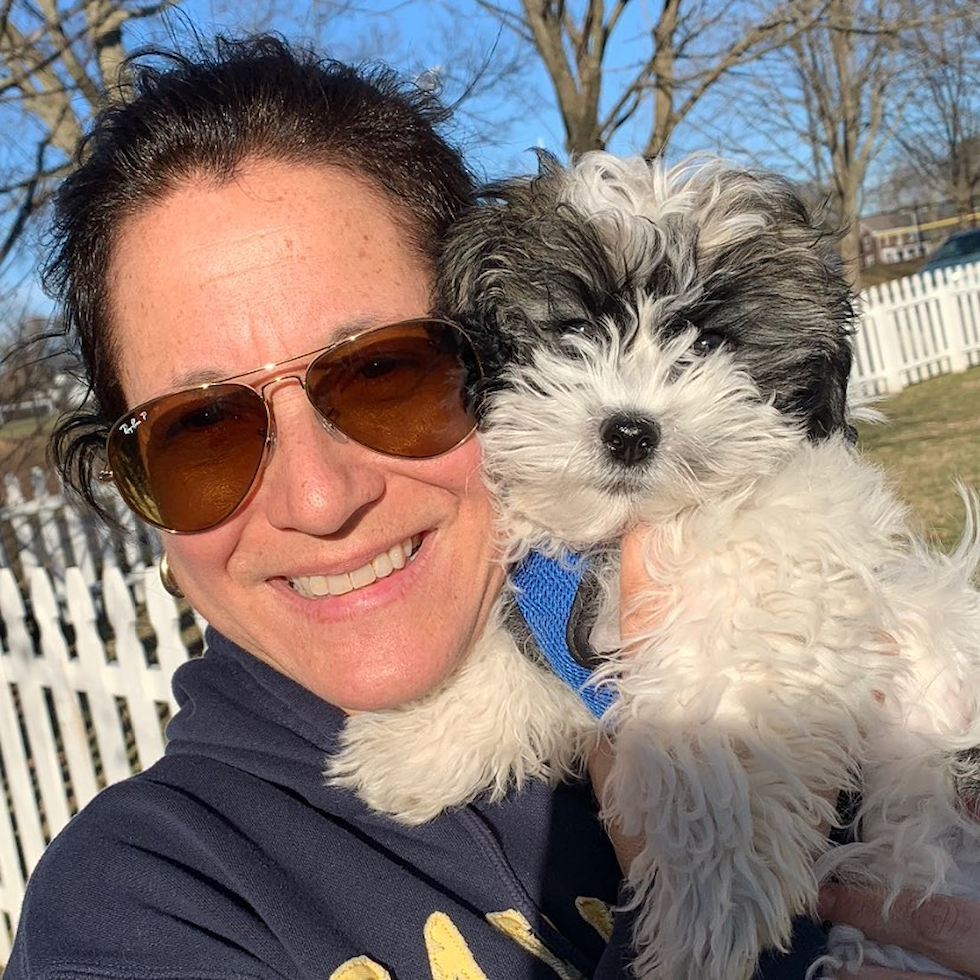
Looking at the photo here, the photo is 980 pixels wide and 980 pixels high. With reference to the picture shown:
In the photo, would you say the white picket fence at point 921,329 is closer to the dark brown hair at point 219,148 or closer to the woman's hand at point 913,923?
the dark brown hair at point 219,148

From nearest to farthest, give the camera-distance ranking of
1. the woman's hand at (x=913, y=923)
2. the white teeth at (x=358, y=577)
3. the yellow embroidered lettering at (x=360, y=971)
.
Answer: the yellow embroidered lettering at (x=360, y=971), the woman's hand at (x=913, y=923), the white teeth at (x=358, y=577)

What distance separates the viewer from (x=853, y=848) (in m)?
1.99

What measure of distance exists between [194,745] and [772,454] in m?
1.37

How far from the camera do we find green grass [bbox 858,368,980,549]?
24.8 ft

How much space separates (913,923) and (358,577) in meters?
1.27

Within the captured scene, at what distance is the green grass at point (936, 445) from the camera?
24.8ft

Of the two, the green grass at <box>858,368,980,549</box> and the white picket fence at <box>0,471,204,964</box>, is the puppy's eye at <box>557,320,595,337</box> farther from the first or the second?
the green grass at <box>858,368,980,549</box>

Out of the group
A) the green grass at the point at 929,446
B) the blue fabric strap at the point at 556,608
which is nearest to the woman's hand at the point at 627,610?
the blue fabric strap at the point at 556,608

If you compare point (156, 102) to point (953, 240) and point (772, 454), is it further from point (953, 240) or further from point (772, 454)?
point (953, 240)

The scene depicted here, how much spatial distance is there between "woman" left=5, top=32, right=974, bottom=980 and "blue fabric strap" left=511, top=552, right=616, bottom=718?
8 centimetres

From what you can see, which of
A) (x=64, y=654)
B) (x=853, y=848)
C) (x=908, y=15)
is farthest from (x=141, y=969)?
(x=908, y=15)

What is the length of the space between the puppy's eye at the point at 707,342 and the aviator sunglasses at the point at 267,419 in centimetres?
50

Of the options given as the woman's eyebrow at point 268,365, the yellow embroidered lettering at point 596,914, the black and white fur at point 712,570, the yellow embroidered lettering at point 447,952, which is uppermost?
the woman's eyebrow at point 268,365

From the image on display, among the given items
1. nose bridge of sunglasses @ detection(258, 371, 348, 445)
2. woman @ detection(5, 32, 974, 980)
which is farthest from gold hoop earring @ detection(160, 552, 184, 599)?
nose bridge of sunglasses @ detection(258, 371, 348, 445)
